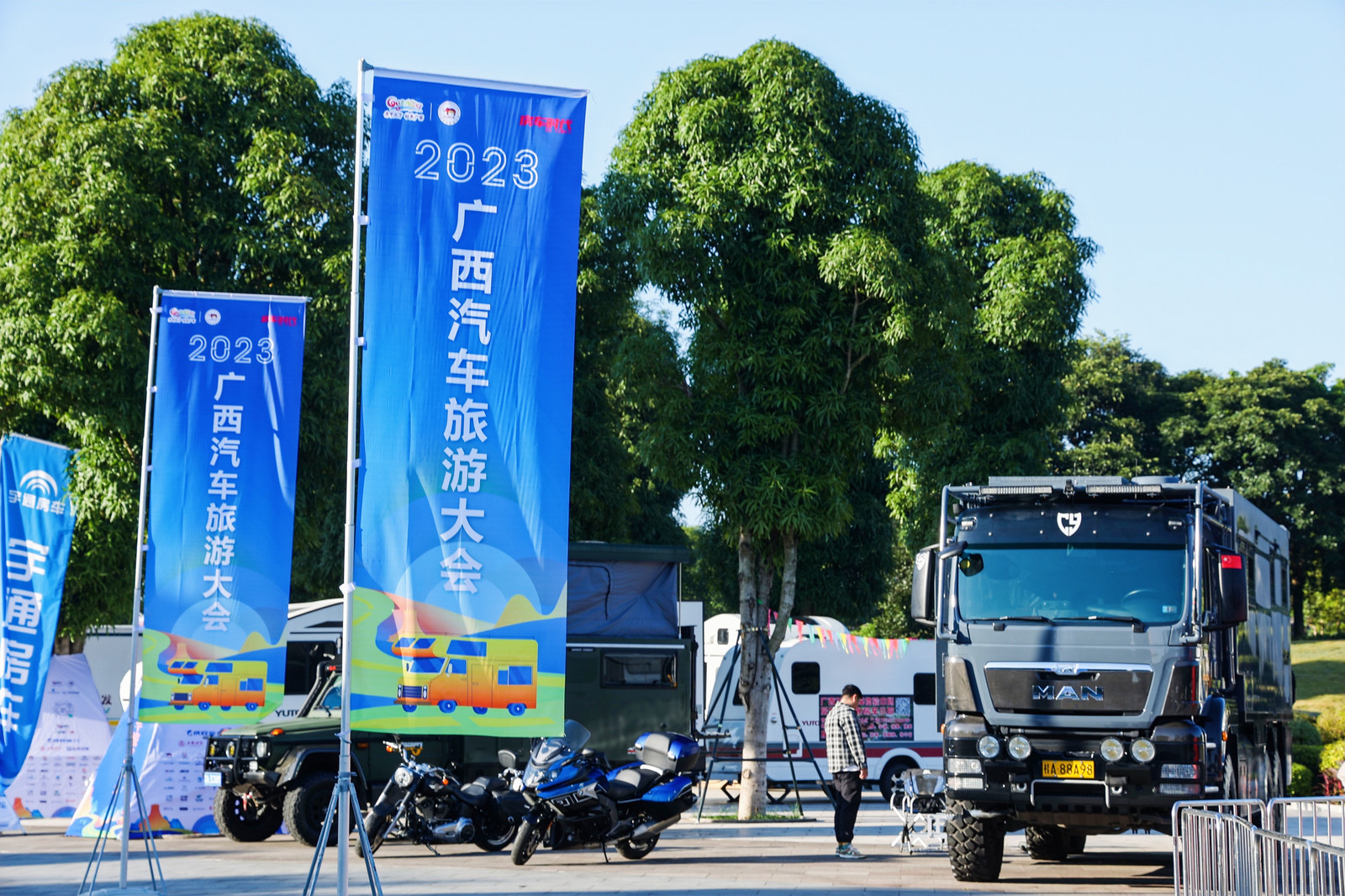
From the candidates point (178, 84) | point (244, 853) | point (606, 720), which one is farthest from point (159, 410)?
point (178, 84)

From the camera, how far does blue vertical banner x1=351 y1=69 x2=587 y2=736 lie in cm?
831

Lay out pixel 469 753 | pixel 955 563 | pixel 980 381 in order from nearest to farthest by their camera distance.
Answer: pixel 955 563 < pixel 469 753 < pixel 980 381

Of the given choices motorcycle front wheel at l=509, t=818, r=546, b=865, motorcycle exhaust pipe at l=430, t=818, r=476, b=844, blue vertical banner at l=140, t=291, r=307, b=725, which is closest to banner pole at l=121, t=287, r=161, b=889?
blue vertical banner at l=140, t=291, r=307, b=725

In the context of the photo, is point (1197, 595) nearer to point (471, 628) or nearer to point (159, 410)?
point (471, 628)

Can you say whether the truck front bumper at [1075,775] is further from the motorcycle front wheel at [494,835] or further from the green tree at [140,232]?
the green tree at [140,232]

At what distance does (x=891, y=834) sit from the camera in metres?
17.7

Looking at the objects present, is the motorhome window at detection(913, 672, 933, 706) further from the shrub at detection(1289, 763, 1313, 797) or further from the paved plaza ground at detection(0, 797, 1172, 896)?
the paved plaza ground at detection(0, 797, 1172, 896)

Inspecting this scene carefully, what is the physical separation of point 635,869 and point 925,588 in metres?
4.20

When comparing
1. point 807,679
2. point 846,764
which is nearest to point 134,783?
point 846,764

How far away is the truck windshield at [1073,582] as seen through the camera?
1135 cm

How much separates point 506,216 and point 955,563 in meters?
5.37

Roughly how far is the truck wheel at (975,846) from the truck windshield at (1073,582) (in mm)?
1958

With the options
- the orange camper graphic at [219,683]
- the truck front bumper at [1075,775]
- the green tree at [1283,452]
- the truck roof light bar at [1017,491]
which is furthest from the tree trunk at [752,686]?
the green tree at [1283,452]

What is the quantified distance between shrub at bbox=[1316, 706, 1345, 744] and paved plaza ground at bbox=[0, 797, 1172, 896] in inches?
352
